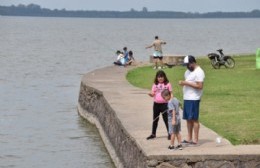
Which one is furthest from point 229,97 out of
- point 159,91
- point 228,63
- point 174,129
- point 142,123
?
point 228,63

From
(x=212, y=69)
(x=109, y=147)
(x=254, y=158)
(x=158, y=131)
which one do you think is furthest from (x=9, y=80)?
(x=254, y=158)

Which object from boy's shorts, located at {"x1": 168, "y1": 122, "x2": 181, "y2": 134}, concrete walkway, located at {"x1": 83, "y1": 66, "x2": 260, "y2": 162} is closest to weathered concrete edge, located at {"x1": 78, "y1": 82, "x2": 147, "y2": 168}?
concrete walkway, located at {"x1": 83, "y1": 66, "x2": 260, "y2": 162}

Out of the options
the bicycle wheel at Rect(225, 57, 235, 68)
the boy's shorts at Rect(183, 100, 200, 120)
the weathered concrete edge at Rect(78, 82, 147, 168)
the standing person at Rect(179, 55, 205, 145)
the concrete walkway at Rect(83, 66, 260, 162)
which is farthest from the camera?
the bicycle wheel at Rect(225, 57, 235, 68)

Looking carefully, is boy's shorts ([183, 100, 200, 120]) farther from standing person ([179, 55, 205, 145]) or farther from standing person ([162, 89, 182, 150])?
standing person ([162, 89, 182, 150])

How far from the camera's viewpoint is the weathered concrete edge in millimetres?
14914

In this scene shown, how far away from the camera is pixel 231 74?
3002 centimetres

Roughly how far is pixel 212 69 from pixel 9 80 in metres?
13.3

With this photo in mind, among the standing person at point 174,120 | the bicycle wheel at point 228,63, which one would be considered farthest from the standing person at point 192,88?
the bicycle wheel at point 228,63

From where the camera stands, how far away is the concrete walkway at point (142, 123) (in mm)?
13297

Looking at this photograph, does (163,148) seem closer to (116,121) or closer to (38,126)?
(116,121)

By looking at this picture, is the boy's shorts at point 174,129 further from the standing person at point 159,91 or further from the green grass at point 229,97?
the green grass at point 229,97

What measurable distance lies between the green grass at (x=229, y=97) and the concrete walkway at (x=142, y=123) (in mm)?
531

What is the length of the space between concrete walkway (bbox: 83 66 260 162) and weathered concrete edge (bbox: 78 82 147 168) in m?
0.16

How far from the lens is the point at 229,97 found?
2205 centimetres
